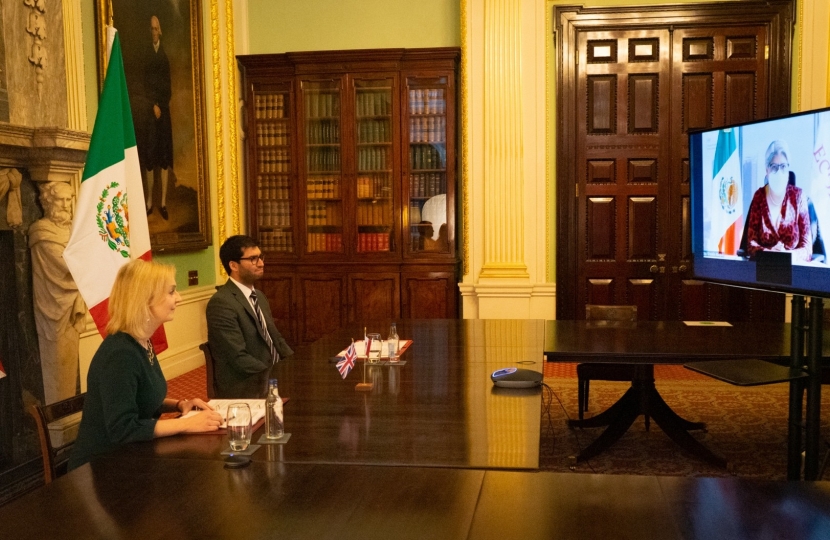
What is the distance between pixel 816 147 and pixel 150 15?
516cm

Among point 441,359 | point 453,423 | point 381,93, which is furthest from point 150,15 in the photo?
point 453,423

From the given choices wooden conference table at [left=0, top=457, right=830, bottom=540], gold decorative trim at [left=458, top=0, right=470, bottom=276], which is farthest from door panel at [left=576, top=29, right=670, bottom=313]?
wooden conference table at [left=0, top=457, right=830, bottom=540]

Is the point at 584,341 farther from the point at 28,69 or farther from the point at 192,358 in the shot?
the point at 192,358

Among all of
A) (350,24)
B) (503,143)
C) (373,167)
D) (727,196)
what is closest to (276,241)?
(373,167)

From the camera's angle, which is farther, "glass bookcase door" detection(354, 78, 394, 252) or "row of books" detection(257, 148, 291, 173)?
"row of books" detection(257, 148, 291, 173)

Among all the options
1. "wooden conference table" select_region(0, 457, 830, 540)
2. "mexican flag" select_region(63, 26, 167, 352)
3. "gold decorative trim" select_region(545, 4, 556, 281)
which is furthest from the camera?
"gold decorative trim" select_region(545, 4, 556, 281)

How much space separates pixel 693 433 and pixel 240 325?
287cm

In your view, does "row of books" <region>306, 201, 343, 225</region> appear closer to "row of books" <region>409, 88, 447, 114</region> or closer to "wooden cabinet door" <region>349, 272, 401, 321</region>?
"wooden cabinet door" <region>349, 272, 401, 321</region>

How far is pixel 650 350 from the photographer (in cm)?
373

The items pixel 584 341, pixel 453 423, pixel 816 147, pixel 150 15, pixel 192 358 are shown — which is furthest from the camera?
pixel 192 358

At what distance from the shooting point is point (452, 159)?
7.32m

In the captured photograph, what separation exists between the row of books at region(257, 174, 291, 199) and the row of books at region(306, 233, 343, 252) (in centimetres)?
51

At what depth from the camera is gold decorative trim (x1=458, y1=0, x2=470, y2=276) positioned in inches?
285

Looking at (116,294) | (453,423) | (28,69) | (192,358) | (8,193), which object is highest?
(28,69)
